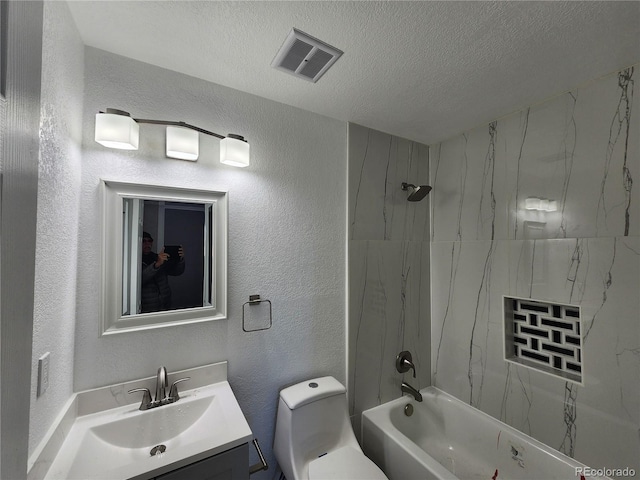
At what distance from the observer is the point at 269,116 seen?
1631 millimetres

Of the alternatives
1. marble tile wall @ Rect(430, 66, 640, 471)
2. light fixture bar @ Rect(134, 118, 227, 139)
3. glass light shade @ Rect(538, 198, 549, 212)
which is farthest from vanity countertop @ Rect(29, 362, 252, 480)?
glass light shade @ Rect(538, 198, 549, 212)

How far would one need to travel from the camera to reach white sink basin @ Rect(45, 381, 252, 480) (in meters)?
0.91

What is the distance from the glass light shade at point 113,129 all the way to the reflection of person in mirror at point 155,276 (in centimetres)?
42

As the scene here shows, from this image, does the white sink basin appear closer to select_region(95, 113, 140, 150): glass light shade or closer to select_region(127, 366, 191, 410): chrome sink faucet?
select_region(127, 366, 191, 410): chrome sink faucet

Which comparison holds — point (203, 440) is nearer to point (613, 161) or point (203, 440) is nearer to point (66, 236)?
point (66, 236)

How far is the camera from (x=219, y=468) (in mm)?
1007

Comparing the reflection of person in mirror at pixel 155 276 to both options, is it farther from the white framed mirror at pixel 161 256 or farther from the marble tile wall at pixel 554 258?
the marble tile wall at pixel 554 258

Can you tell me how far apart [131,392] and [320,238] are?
1262 mm

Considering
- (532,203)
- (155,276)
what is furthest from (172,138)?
(532,203)

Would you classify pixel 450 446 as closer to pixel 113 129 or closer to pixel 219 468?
pixel 219 468

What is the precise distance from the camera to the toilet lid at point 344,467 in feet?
4.42

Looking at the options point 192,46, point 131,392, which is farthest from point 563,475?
point 192,46

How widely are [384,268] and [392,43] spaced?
137 cm

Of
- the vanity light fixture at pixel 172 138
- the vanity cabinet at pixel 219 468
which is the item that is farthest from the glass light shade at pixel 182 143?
the vanity cabinet at pixel 219 468
